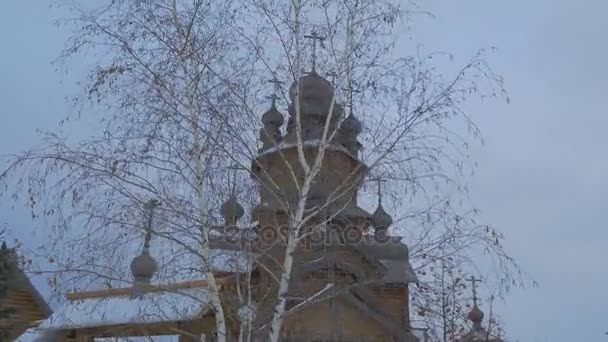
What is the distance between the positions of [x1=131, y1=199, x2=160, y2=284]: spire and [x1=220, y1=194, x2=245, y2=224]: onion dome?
915 mm

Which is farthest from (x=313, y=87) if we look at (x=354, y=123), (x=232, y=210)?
(x=232, y=210)

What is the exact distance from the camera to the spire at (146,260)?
853 centimetres

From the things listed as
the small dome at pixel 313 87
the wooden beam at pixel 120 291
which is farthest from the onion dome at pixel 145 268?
the small dome at pixel 313 87

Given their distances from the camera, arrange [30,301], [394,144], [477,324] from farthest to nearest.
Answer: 1. [477,324]
2. [30,301]
3. [394,144]

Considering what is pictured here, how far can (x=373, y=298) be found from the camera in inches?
858

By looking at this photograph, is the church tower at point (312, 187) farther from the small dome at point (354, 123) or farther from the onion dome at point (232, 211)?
the onion dome at point (232, 211)

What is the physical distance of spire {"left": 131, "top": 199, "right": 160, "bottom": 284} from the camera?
8.53 m

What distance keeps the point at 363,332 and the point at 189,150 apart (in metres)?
13.3

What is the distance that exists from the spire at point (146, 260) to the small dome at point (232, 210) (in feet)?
3.00

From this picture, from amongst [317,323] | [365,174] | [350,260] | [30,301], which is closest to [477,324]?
[350,260]

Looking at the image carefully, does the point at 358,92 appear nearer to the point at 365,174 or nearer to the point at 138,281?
the point at 365,174

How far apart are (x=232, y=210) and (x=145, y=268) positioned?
62.9 inches

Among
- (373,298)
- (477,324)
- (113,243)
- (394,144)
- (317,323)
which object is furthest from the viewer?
(477,324)

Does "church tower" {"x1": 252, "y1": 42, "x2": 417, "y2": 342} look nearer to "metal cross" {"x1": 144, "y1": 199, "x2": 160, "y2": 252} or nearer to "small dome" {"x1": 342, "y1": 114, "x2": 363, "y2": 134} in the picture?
"small dome" {"x1": 342, "y1": 114, "x2": 363, "y2": 134}
